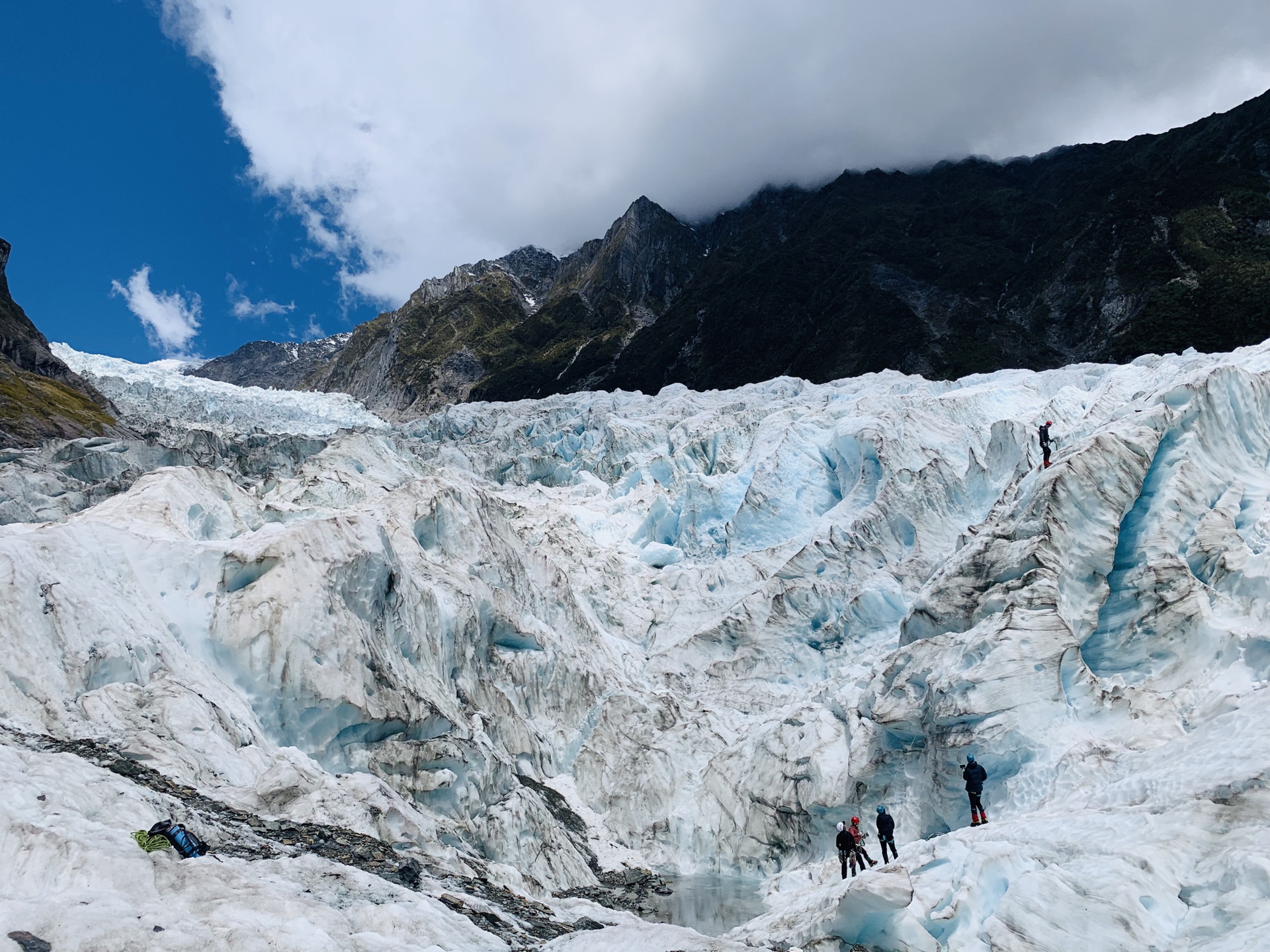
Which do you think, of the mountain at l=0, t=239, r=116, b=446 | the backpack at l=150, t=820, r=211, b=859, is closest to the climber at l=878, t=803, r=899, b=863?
the backpack at l=150, t=820, r=211, b=859

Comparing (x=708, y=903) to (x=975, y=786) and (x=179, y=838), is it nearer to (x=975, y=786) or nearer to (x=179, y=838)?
(x=975, y=786)

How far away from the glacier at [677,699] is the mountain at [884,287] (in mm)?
62748

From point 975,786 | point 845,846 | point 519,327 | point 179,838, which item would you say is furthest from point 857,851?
point 519,327

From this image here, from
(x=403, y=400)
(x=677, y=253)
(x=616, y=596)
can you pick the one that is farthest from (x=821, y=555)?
(x=677, y=253)

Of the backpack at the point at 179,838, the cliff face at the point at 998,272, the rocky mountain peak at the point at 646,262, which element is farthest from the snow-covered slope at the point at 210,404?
the backpack at the point at 179,838

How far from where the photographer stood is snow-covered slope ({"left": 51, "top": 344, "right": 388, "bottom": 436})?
90300mm

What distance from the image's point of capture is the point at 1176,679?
14.2 m

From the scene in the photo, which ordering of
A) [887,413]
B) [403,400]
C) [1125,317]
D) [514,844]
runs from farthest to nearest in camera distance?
1. [403,400]
2. [1125,317]
3. [887,413]
4. [514,844]

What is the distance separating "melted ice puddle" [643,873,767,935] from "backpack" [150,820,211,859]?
9.16 metres

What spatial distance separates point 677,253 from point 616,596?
146763mm

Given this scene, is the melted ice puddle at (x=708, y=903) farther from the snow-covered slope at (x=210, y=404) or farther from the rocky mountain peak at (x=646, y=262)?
the rocky mountain peak at (x=646, y=262)

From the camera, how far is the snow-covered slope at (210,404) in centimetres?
9030

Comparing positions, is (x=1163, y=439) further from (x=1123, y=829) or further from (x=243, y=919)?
(x=243, y=919)

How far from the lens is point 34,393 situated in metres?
66.5
